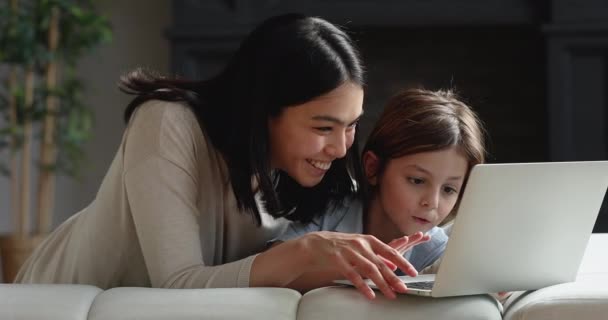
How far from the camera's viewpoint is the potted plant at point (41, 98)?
156 inches

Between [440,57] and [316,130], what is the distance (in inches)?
105

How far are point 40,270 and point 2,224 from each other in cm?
293

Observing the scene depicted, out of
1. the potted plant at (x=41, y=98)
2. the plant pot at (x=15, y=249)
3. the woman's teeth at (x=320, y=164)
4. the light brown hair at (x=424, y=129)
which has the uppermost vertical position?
the light brown hair at (x=424, y=129)

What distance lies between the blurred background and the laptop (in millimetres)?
2460

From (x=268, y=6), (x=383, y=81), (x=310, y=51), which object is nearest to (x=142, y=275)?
(x=310, y=51)

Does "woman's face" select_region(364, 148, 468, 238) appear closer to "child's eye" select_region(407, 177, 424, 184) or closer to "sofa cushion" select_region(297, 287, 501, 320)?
"child's eye" select_region(407, 177, 424, 184)

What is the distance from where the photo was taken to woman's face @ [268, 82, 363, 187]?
1586 mm

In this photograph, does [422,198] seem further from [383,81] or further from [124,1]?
[124,1]

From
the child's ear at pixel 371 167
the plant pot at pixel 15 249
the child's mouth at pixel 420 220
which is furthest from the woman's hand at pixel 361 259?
the plant pot at pixel 15 249

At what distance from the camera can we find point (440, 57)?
4.18m

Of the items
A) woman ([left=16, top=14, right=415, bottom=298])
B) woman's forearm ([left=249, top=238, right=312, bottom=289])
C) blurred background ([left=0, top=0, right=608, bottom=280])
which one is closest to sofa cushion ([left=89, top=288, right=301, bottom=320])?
woman's forearm ([left=249, top=238, right=312, bottom=289])

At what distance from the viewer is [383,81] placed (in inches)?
166

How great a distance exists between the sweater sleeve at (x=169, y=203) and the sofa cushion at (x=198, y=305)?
18 cm

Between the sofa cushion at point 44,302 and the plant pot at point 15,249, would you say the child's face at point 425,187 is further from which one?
the plant pot at point 15,249
